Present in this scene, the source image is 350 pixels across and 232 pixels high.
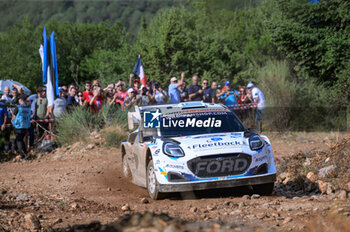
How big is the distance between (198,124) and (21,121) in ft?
28.3

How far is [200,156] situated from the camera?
345 inches

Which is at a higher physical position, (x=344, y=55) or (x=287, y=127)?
(x=344, y=55)

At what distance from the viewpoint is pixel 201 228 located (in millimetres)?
5039

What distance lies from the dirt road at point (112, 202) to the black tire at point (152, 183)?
16cm

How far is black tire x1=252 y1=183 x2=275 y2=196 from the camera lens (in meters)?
9.38

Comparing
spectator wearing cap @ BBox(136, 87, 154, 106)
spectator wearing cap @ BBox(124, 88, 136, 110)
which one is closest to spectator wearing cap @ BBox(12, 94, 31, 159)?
spectator wearing cap @ BBox(124, 88, 136, 110)

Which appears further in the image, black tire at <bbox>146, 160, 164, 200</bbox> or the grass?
the grass

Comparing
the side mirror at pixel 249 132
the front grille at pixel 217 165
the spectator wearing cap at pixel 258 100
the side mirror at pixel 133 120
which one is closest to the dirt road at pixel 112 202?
the front grille at pixel 217 165

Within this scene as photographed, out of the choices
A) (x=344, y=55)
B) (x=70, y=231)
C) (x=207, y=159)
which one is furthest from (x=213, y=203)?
(x=344, y=55)

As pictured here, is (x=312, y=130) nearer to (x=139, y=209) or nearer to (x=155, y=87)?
(x=155, y=87)

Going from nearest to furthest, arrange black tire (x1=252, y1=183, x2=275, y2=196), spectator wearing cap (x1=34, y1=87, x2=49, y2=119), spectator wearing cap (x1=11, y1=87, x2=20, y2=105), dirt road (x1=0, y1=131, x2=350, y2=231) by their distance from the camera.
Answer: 1. dirt road (x1=0, y1=131, x2=350, y2=231)
2. black tire (x1=252, y1=183, x2=275, y2=196)
3. spectator wearing cap (x1=11, y1=87, x2=20, y2=105)
4. spectator wearing cap (x1=34, y1=87, x2=49, y2=119)

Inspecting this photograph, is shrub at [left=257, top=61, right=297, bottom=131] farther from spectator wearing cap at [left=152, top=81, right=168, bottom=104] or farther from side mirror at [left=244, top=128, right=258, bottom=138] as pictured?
side mirror at [left=244, top=128, right=258, bottom=138]

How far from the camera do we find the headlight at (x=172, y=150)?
889 centimetres

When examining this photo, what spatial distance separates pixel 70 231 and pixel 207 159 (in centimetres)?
325
